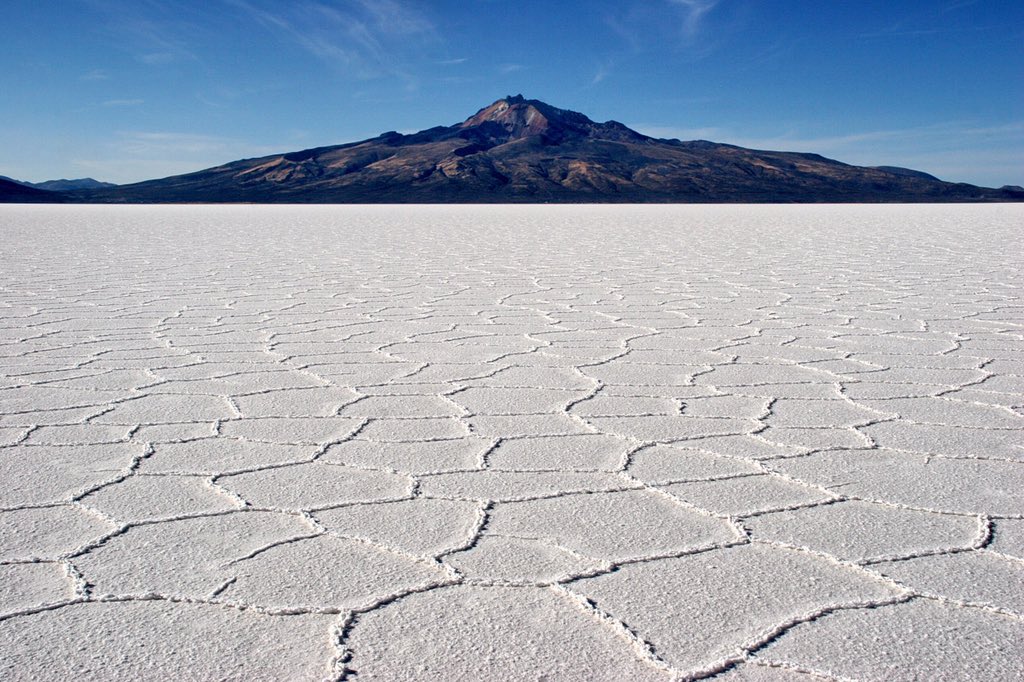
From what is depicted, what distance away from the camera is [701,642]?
1.14 meters

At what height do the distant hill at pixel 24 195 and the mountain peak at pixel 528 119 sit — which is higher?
the mountain peak at pixel 528 119

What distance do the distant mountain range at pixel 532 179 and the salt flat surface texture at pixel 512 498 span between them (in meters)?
60.6

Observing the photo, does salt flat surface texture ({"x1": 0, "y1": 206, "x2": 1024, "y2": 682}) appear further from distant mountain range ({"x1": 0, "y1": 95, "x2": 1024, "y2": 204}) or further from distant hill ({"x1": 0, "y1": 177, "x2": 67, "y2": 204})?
distant mountain range ({"x1": 0, "y1": 95, "x2": 1024, "y2": 204})

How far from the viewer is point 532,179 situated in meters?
84.1

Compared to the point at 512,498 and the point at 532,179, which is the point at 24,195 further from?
the point at 512,498

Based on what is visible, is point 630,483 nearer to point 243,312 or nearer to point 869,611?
point 869,611

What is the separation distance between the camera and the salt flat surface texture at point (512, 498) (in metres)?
1.14

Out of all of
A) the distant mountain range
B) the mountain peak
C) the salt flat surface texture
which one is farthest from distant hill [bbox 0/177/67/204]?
the mountain peak

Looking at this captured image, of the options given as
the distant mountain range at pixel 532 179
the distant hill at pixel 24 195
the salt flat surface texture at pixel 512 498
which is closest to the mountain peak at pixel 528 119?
the distant mountain range at pixel 532 179

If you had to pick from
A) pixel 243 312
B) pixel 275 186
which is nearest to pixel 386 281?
pixel 243 312

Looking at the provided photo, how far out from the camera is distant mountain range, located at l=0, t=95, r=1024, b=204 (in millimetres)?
72375

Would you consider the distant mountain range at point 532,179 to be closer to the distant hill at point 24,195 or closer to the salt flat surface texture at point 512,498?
the distant hill at point 24,195

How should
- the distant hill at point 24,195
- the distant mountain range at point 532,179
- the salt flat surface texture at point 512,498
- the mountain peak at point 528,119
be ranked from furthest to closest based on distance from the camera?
the mountain peak at point 528,119
the distant mountain range at point 532,179
the distant hill at point 24,195
the salt flat surface texture at point 512,498

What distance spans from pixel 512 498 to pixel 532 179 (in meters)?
83.8
